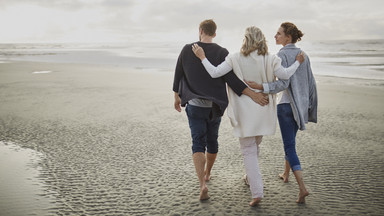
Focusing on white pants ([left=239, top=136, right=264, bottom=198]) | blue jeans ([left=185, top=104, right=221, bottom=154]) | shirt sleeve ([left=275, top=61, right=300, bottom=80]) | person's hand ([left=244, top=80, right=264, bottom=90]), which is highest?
shirt sleeve ([left=275, top=61, right=300, bottom=80])

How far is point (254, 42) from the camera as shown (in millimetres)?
3268

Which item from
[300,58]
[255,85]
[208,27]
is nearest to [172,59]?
[208,27]

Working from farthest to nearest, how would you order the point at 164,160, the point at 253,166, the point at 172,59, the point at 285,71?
the point at 172,59, the point at 164,160, the point at 253,166, the point at 285,71

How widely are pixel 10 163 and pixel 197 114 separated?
2978 millimetres

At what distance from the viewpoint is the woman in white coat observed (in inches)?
Result: 130

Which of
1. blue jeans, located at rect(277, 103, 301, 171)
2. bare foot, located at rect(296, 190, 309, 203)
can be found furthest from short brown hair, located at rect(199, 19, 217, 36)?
bare foot, located at rect(296, 190, 309, 203)

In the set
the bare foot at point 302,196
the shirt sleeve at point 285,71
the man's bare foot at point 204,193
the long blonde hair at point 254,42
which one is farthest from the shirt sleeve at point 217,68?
the bare foot at point 302,196

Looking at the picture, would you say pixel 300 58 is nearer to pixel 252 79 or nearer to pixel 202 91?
pixel 252 79

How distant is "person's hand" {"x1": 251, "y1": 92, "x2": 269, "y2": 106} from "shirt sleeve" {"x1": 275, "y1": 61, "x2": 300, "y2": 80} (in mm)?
255

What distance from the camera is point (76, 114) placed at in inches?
308

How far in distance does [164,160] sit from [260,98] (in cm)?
205

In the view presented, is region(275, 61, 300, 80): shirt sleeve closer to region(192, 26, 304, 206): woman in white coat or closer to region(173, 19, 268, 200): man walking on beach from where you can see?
region(192, 26, 304, 206): woman in white coat

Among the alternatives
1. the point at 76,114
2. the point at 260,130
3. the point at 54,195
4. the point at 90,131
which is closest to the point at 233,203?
the point at 260,130

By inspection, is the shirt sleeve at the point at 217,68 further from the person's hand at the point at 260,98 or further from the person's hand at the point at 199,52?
the person's hand at the point at 260,98
